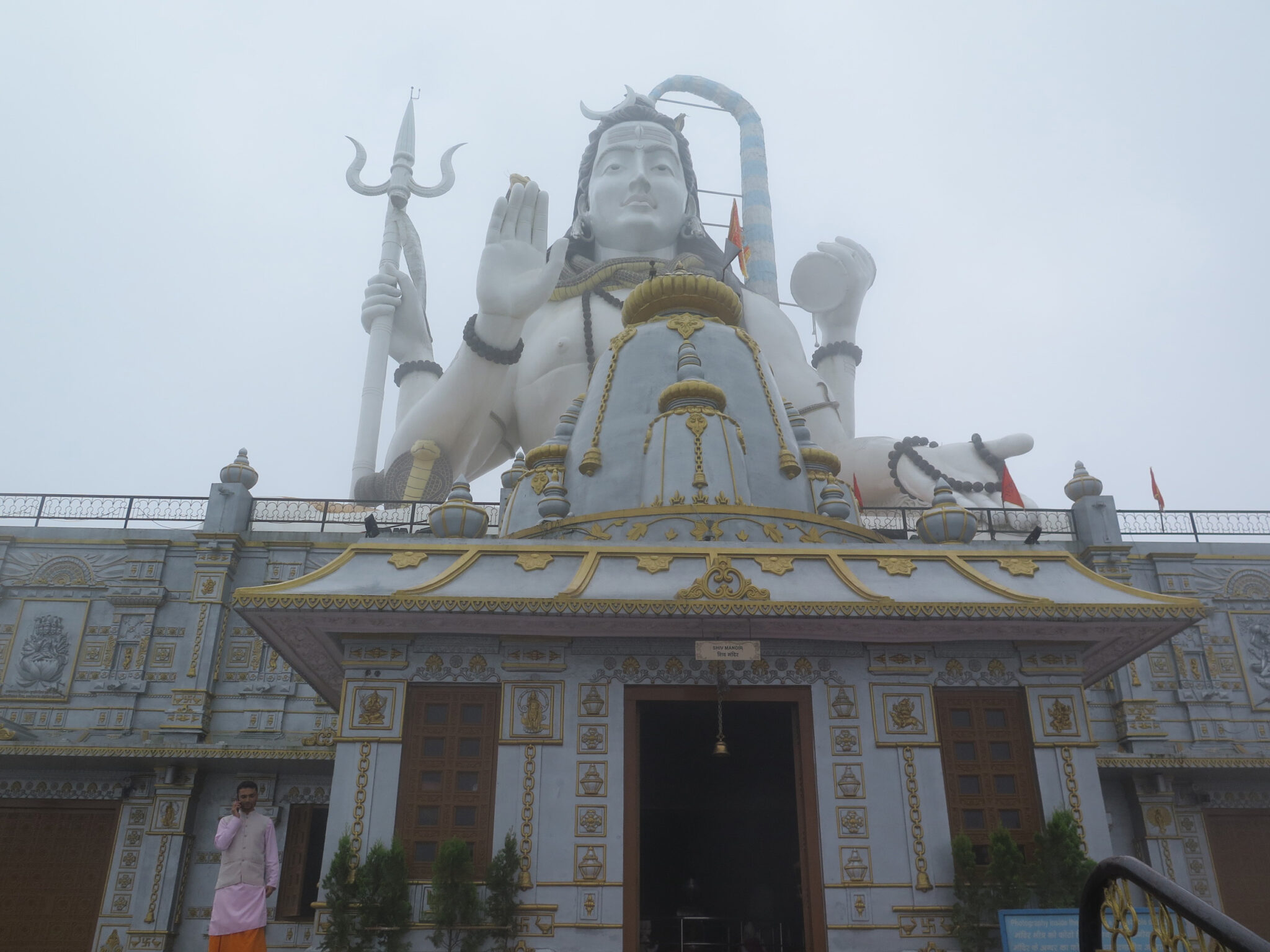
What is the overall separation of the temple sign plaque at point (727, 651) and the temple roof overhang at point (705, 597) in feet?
0.72

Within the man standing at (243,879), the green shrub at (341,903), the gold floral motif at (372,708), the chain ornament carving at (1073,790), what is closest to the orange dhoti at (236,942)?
the man standing at (243,879)

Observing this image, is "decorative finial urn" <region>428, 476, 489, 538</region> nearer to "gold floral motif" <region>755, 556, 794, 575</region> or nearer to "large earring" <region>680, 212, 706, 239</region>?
"gold floral motif" <region>755, 556, 794, 575</region>

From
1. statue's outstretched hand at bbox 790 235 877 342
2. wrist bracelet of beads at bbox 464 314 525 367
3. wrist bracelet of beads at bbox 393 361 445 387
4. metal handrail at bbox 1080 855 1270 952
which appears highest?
statue's outstretched hand at bbox 790 235 877 342

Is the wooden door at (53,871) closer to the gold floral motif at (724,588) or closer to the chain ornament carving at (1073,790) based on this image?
the gold floral motif at (724,588)

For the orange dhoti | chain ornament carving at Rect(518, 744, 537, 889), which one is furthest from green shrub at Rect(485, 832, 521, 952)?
the orange dhoti

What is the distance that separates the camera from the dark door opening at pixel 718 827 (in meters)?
13.0

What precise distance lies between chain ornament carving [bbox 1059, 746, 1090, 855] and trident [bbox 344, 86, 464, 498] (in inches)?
725

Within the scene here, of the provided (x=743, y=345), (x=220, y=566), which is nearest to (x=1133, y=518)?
(x=743, y=345)

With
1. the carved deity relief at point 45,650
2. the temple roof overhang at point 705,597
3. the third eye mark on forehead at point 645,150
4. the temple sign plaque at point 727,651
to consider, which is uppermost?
the third eye mark on forehead at point 645,150

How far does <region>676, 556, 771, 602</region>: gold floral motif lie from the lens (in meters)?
9.18

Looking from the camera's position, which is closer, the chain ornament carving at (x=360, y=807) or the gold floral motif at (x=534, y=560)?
the chain ornament carving at (x=360, y=807)

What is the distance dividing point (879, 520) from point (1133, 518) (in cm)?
497

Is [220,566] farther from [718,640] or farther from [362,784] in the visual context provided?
[718,640]

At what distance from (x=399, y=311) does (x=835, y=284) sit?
11.6 metres
